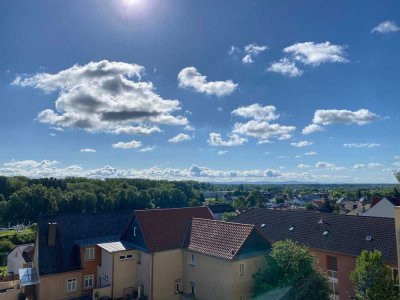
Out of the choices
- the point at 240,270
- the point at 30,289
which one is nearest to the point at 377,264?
the point at 240,270

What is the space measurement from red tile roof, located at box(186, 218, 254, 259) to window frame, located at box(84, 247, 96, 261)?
925 cm

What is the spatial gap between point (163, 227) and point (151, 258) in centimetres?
331

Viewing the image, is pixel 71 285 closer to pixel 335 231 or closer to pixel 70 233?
pixel 70 233

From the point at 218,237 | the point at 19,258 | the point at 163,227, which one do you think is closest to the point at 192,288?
the point at 218,237

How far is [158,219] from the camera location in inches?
1239

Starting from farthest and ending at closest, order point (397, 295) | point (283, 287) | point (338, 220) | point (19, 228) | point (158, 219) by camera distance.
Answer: point (19, 228) → point (338, 220) → point (158, 219) → point (283, 287) → point (397, 295)

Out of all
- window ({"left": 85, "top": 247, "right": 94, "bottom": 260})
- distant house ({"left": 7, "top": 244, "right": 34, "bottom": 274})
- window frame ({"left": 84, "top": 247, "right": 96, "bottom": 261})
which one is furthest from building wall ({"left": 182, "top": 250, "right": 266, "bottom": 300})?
distant house ({"left": 7, "top": 244, "right": 34, "bottom": 274})

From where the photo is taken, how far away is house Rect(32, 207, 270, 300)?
2580 cm

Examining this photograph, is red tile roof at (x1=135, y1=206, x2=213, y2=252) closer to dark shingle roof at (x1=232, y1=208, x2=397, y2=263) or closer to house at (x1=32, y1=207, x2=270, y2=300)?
house at (x1=32, y1=207, x2=270, y2=300)

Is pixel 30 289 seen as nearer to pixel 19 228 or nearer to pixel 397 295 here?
pixel 397 295

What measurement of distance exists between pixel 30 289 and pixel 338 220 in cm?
3029

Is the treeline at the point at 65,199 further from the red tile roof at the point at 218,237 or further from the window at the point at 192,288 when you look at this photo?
the window at the point at 192,288

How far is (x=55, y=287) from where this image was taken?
96.0ft

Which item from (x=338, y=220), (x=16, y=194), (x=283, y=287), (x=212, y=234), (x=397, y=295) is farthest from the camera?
(x=16, y=194)
